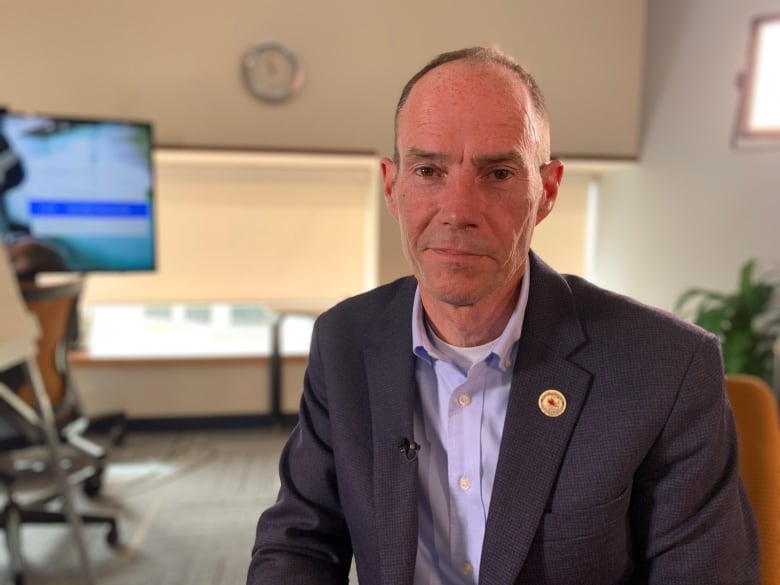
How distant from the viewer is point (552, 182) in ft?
3.30

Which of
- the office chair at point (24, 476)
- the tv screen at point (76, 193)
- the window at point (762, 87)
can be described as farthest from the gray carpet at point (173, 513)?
the window at point (762, 87)

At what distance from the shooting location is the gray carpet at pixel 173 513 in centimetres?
Result: 229

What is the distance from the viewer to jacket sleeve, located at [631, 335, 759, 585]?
32.9 inches

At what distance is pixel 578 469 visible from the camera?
2.85 ft

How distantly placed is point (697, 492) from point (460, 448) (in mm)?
369

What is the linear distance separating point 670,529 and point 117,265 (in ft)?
9.85

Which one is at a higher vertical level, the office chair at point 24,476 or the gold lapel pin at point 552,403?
the gold lapel pin at point 552,403

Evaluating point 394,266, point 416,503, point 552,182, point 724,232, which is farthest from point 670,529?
point 394,266

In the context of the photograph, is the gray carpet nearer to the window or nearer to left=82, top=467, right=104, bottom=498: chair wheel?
left=82, top=467, right=104, bottom=498: chair wheel

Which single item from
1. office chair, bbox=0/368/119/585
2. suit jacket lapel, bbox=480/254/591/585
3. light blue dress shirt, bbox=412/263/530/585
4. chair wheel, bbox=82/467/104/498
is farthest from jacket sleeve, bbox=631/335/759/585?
chair wheel, bbox=82/467/104/498

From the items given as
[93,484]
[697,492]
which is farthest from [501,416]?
[93,484]

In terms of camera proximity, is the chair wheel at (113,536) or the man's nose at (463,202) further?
the chair wheel at (113,536)

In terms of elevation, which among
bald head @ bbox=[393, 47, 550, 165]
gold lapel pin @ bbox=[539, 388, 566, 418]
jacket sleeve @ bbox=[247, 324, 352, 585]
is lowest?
jacket sleeve @ bbox=[247, 324, 352, 585]

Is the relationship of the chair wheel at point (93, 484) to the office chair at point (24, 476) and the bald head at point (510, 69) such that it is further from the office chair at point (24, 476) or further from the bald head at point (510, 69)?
the bald head at point (510, 69)
